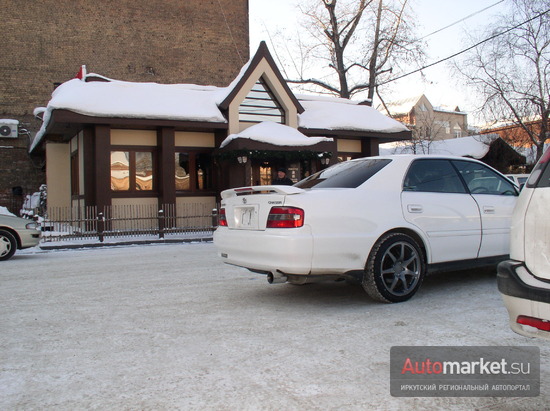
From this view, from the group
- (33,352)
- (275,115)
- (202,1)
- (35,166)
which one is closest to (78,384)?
(33,352)

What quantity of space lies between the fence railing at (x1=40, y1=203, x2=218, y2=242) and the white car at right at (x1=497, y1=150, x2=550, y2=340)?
12.8 metres

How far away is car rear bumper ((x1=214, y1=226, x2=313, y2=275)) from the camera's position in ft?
15.3

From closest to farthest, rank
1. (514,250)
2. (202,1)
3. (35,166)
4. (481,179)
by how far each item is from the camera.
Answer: (514,250), (481,179), (35,166), (202,1)

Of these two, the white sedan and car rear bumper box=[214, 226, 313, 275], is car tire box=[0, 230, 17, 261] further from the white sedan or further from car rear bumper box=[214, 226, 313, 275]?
car rear bumper box=[214, 226, 313, 275]

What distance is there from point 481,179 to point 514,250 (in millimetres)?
3473

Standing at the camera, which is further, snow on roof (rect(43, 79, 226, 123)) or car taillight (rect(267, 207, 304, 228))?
snow on roof (rect(43, 79, 226, 123))

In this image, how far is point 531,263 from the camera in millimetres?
2723

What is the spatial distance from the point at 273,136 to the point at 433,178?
1254 cm

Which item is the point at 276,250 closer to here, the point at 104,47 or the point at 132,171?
the point at 132,171

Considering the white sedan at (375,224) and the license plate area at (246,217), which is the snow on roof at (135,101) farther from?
the license plate area at (246,217)

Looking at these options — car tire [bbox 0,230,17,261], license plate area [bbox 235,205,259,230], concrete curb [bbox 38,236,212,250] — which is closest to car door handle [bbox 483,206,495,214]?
license plate area [bbox 235,205,259,230]

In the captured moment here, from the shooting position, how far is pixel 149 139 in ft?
59.2

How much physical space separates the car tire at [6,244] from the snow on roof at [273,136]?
8602 millimetres

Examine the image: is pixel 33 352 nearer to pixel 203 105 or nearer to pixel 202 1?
pixel 203 105
